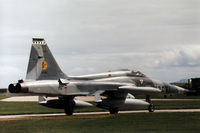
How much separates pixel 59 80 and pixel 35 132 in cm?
1131

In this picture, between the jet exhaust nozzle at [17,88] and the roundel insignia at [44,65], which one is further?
the roundel insignia at [44,65]

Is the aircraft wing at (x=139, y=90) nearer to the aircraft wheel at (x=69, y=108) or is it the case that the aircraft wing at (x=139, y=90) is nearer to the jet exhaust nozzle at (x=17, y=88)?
the aircraft wheel at (x=69, y=108)

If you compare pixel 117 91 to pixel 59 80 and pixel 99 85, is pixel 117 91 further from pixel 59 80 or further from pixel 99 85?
pixel 59 80

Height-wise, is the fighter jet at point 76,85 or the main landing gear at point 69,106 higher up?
the fighter jet at point 76,85

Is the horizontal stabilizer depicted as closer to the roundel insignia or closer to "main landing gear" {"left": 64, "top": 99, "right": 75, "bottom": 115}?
"main landing gear" {"left": 64, "top": 99, "right": 75, "bottom": 115}

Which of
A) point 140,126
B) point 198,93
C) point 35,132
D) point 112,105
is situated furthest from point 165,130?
point 198,93

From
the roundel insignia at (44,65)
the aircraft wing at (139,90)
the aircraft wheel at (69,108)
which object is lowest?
the aircraft wheel at (69,108)

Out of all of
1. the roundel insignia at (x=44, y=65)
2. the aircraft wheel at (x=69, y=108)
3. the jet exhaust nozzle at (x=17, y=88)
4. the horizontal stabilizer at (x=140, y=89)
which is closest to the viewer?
the jet exhaust nozzle at (x=17, y=88)

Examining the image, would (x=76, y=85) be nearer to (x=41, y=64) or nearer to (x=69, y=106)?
(x=69, y=106)

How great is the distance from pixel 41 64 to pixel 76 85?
314 centimetres

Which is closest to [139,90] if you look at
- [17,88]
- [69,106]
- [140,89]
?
[140,89]

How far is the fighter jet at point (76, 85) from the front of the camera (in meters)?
29.4

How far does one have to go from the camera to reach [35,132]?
62.8 feet

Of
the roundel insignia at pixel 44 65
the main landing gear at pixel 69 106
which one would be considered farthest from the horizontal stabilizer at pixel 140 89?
the roundel insignia at pixel 44 65
